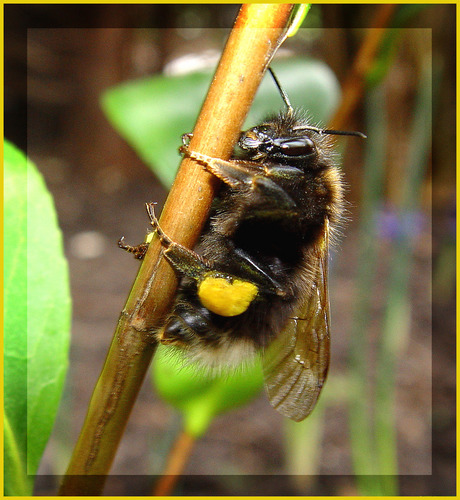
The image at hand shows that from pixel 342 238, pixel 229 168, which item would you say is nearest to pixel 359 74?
pixel 342 238

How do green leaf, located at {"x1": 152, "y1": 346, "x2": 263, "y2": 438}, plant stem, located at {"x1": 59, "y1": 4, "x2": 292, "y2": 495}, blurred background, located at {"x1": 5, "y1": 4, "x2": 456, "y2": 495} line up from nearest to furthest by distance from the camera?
1. plant stem, located at {"x1": 59, "y1": 4, "x2": 292, "y2": 495}
2. green leaf, located at {"x1": 152, "y1": 346, "x2": 263, "y2": 438}
3. blurred background, located at {"x1": 5, "y1": 4, "x2": 456, "y2": 495}

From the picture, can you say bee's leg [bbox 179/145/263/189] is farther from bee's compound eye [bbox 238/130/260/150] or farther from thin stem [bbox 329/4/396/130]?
thin stem [bbox 329/4/396/130]

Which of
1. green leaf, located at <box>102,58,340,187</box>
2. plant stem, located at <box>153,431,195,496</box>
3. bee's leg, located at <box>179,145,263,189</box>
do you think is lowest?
plant stem, located at <box>153,431,195,496</box>

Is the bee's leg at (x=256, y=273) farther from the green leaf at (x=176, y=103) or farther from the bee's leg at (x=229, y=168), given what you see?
the green leaf at (x=176, y=103)

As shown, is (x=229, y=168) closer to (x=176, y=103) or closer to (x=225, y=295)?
(x=225, y=295)

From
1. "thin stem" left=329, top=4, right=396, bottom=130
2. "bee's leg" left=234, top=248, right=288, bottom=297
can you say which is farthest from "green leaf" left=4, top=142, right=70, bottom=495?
"thin stem" left=329, top=4, right=396, bottom=130

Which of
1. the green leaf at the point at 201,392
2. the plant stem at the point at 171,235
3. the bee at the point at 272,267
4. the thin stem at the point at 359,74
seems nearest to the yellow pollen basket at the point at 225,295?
the bee at the point at 272,267
